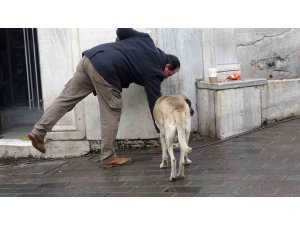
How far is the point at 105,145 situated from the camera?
20.9 ft

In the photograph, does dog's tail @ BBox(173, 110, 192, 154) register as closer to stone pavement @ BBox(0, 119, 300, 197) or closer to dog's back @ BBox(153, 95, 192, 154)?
dog's back @ BBox(153, 95, 192, 154)

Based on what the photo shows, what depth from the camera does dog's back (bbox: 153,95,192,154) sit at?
18.0ft

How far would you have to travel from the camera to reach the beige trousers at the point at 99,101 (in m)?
6.26

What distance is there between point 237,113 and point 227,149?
73 cm

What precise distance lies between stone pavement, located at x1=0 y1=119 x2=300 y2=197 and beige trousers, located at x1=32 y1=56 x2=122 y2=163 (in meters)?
0.40

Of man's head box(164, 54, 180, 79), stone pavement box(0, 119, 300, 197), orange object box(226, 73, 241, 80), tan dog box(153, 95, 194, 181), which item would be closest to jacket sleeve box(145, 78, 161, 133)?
man's head box(164, 54, 180, 79)

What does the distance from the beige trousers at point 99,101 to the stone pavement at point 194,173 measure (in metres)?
0.40

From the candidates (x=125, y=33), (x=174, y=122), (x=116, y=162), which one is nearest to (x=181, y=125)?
(x=174, y=122)

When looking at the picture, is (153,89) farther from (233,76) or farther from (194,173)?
(233,76)

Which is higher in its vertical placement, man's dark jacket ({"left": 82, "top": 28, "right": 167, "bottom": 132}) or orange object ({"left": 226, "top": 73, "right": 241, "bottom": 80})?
man's dark jacket ({"left": 82, "top": 28, "right": 167, "bottom": 132})

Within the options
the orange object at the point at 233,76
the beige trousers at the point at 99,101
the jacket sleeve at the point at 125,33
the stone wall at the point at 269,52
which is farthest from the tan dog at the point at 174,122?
the stone wall at the point at 269,52

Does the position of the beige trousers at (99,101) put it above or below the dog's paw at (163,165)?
above

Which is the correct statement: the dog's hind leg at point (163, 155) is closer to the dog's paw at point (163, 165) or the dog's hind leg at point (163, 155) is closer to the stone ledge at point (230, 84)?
the dog's paw at point (163, 165)

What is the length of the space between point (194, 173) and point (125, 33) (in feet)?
6.00
